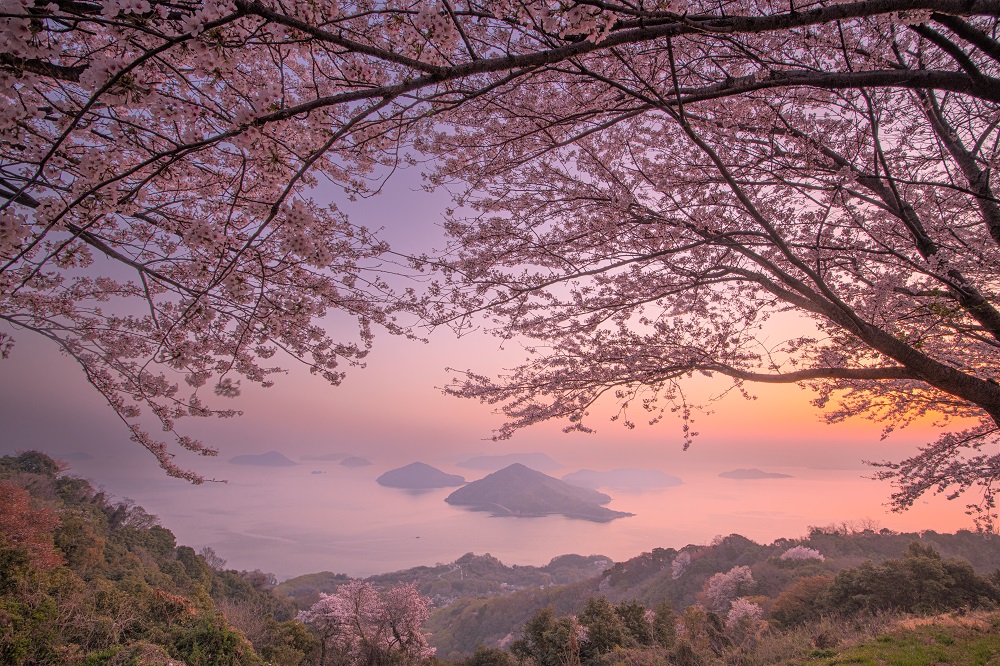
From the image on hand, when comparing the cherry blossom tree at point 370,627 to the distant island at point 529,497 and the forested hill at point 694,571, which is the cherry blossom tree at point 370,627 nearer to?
the forested hill at point 694,571

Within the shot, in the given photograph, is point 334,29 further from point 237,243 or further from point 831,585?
point 831,585

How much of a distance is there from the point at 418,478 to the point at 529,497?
12.0 meters

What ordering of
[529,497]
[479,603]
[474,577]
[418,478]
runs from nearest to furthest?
[479,603] < [474,577] < [529,497] < [418,478]

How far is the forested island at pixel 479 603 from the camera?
5.40 metres

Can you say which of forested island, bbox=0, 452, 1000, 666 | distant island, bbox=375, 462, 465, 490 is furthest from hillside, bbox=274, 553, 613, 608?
distant island, bbox=375, 462, 465, 490

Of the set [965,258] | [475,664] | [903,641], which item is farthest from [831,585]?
[965,258]

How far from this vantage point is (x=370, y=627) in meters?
12.2

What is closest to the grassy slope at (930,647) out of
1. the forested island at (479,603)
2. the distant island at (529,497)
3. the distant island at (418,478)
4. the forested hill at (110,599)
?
the forested island at (479,603)

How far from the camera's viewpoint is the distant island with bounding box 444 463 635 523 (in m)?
31.0

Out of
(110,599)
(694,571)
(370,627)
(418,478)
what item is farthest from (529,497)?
(110,599)

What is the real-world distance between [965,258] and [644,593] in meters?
20.6

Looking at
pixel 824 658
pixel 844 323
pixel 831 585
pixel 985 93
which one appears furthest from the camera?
pixel 831 585

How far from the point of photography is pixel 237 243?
2211 millimetres

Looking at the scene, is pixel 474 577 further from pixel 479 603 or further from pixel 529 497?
pixel 529 497
